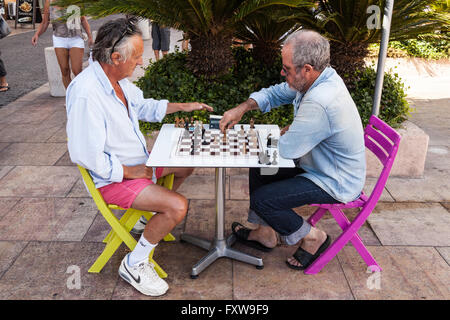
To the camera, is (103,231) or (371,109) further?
(371,109)

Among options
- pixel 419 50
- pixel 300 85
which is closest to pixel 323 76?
pixel 300 85

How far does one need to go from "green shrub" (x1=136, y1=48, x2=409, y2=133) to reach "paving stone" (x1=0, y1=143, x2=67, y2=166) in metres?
1.14

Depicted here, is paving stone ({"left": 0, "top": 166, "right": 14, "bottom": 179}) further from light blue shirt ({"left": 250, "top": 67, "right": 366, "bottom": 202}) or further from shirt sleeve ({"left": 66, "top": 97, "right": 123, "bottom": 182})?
light blue shirt ({"left": 250, "top": 67, "right": 366, "bottom": 202})

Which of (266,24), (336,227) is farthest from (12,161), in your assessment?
(336,227)

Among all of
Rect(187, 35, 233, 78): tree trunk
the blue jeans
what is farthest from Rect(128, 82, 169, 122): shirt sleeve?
Rect(187, 35, 233, 78): tree trunk

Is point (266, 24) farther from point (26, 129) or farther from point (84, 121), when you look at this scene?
point (26, 129)

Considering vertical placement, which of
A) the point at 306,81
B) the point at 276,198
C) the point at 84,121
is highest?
the point at 306,81

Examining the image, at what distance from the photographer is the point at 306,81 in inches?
106

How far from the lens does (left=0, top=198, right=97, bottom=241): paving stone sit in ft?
11.0

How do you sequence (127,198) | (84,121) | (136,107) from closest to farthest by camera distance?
1. (84,121)
2. (127,198)
3. (136,107)

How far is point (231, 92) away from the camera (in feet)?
15.3

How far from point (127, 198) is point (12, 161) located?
2676 millimetres

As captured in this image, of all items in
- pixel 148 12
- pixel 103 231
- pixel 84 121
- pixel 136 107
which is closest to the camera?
pixel 84 121

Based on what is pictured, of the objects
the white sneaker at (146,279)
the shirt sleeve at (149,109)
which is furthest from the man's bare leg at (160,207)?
the shirt sleeve at (149,109)
